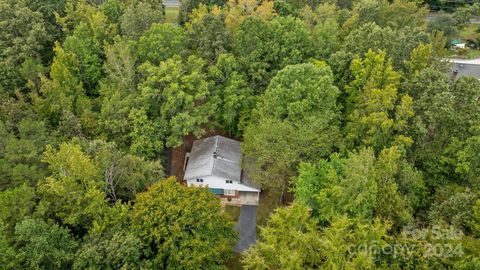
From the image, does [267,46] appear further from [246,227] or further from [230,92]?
[246,227]

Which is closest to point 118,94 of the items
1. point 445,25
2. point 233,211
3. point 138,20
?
point 138,20

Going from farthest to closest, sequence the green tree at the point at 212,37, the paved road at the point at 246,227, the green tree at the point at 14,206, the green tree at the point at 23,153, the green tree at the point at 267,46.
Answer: the green tree at the point at 212,37 < the green tree at the point at 267,46 < the paved road at the point at 246,227 < the green tree at the point at 23,153 < the green tree at the point at 14,206

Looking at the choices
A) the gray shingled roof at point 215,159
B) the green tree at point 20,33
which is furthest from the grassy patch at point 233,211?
the green tree at point 20,33

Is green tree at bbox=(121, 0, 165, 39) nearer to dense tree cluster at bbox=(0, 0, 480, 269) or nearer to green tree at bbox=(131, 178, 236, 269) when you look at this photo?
dense tree cluster at bbox=(0, 0, 480, 269)

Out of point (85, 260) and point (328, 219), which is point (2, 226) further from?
point (328, 219)

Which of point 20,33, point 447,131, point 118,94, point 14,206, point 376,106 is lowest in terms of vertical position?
point 14,206

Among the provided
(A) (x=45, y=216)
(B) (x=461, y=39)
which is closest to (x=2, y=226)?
(A) (x=45, y=216)

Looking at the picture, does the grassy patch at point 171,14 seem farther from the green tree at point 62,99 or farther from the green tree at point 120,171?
the green tree at point 120,171
